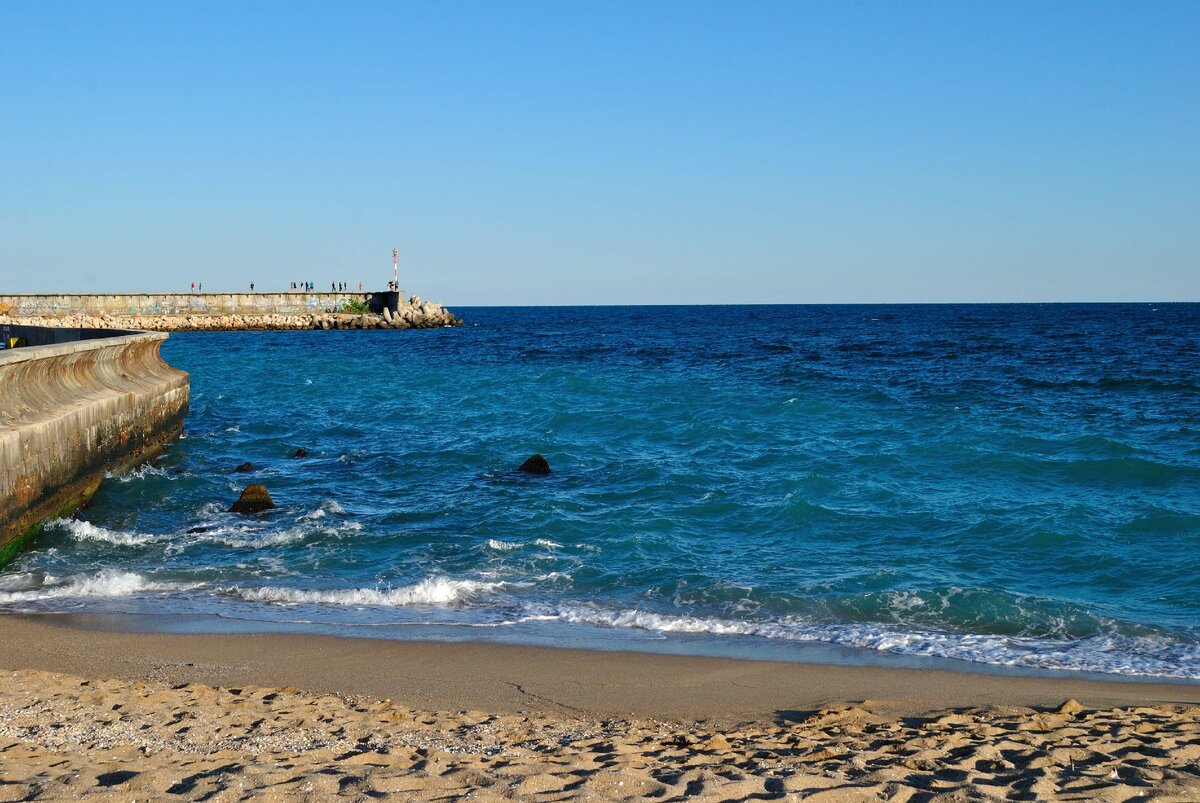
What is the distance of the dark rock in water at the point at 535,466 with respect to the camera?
16.7 m

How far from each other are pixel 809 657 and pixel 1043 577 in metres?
3.77

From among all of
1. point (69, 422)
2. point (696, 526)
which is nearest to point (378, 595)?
point (696, 526)

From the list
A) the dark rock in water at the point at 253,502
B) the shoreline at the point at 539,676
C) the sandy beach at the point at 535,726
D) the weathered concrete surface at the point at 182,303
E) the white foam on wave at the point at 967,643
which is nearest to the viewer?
the sandy beach at the point at 535,726

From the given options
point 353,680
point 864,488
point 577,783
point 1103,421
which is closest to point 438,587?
point 353,680

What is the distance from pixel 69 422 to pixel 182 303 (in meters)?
61.0

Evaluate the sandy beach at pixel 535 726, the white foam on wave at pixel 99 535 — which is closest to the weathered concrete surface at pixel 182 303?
the white foam on wave at pixel 99 535

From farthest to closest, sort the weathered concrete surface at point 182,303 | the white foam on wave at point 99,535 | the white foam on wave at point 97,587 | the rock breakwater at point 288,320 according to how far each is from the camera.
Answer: the rock breakwater at point 288,320
the weathered concrete surface at point 182,303
the white foam on wave at point 99,535
the white foam on wave at point 97,587

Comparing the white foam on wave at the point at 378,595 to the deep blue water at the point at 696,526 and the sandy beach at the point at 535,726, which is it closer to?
the deep blue water at the point at 696,526

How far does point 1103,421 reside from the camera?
21000 mm

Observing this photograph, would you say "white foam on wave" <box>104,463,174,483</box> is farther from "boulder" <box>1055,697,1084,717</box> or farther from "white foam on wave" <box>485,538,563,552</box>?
"boulder" <box>1055,697,1084,717</box>

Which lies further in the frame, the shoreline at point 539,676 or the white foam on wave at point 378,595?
the white foam on wave at point 378,595

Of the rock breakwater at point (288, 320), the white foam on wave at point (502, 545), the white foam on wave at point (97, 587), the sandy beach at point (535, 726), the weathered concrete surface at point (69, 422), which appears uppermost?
the rock breakwater at point (288, 320)

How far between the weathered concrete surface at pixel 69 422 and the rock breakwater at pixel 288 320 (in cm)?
4867

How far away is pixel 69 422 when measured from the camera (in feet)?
42.5
